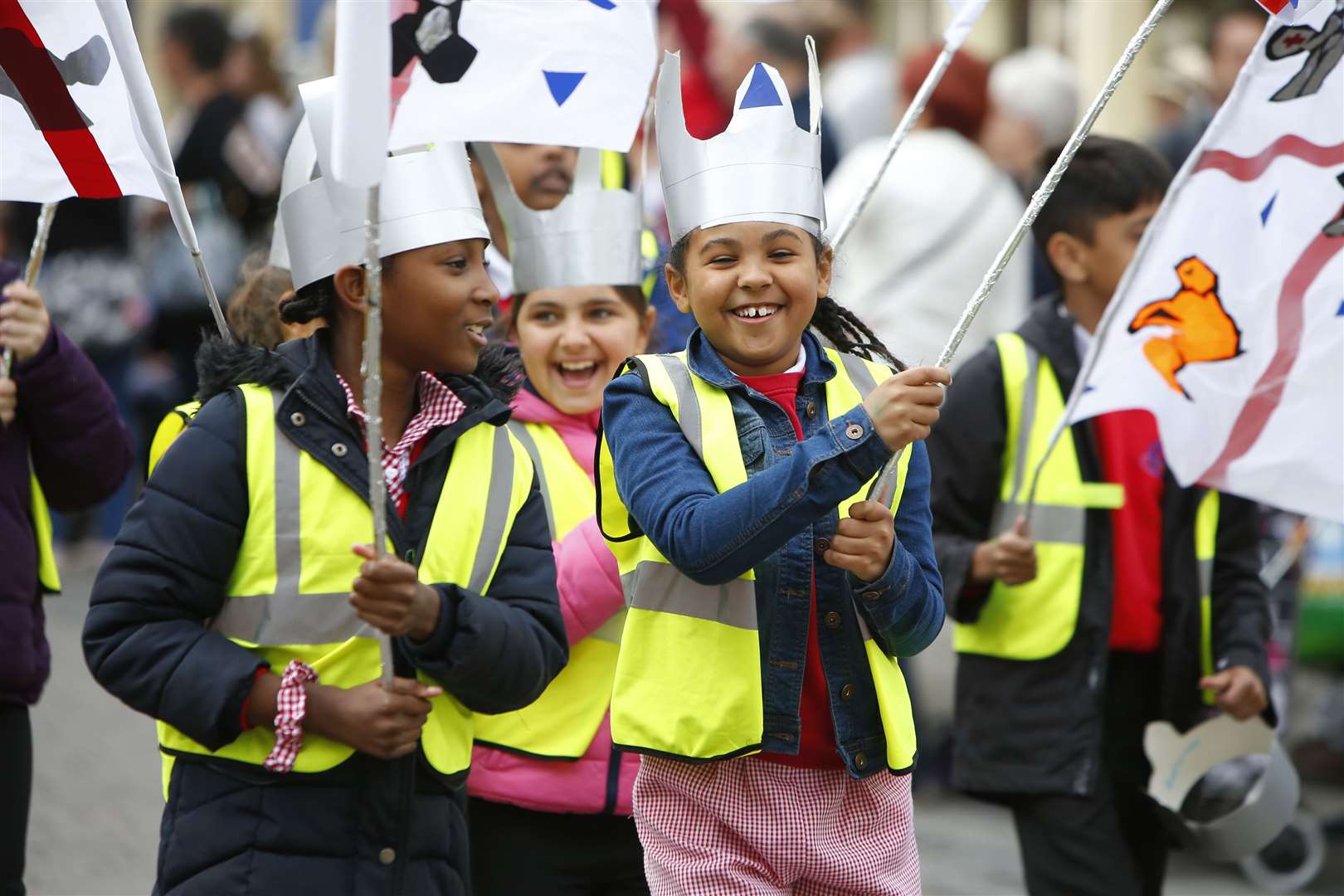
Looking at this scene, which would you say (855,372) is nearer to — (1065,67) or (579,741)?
(579,741)

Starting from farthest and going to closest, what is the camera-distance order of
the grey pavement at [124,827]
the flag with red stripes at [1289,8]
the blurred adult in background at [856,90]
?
1. the blurred adult in background at [856,90]
2. the grey pavement at [124,827]
3. the flag with red stripes at [1289,8]

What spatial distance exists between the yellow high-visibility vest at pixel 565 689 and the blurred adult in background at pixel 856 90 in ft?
18.0

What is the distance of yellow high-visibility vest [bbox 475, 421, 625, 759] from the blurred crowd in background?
0.87 metres

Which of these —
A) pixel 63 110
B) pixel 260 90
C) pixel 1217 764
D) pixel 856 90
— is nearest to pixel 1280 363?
pixel 1217 764

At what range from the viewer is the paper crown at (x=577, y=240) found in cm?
429

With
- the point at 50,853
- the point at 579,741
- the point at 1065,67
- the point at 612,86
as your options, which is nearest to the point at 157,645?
the point at 579,741

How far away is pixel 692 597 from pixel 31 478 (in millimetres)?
1743

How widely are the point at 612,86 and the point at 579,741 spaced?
4.12 feet

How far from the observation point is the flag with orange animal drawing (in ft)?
13.4

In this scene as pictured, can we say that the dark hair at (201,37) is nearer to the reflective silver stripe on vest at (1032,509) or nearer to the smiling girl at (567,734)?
the smiling girl at (567,734)

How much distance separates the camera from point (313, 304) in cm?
338

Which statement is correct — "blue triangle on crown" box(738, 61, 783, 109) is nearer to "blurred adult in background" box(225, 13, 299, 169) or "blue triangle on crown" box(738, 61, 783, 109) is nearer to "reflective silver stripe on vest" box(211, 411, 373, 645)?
"reflective silver stripe on vest" box(211, 411, 373, 645)

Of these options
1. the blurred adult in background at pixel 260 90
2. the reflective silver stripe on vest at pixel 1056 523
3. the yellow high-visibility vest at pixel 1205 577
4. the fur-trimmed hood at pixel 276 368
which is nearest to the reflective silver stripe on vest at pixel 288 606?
the fur-trimmed hood at pixel 276 368

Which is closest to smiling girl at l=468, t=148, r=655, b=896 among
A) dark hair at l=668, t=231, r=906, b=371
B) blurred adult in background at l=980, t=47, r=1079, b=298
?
dark hair at l=668, t=231, r=906, b=371
